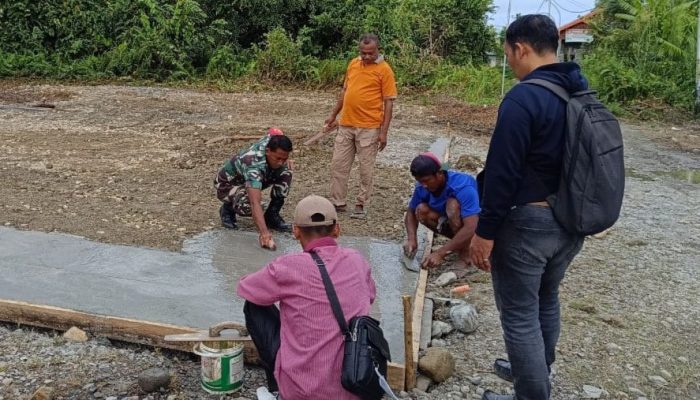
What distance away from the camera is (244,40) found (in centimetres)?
1966

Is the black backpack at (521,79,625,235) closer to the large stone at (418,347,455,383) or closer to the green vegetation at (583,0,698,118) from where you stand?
the large stone at (418,347,455,383)

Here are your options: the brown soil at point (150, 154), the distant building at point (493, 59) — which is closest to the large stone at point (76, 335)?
the brown soil at point (150, 154)

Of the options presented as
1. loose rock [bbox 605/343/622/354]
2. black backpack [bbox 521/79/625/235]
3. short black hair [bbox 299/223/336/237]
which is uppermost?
black backpack [bbox 521/79/625/235]

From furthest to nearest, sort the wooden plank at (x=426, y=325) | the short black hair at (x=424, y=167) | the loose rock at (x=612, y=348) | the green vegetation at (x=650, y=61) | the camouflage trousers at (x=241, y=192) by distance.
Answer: the green vegetation at (x=650, y=61)
the camouflage trousers at (x=241, y=192)
the short black hair at (x=424, y=167)
the loose rock at (x=612, y=348)
the wooden plank at (x=426, y=325)

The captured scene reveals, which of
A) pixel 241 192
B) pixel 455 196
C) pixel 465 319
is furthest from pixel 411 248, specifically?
pixel 241 192

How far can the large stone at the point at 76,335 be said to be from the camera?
139 inches

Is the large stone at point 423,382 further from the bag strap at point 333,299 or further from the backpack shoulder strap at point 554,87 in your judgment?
the backpack shoulder strap at point 554,87

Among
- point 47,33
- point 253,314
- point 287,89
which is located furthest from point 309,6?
point 253,314

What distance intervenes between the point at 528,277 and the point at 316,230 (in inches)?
34.8

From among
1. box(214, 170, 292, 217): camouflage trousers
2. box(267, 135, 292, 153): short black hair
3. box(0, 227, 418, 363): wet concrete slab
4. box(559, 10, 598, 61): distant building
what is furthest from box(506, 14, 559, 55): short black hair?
box(559, 10, 598, 61): distant building

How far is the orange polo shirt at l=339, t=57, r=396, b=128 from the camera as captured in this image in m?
5.95

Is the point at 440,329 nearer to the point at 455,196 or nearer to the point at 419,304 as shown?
the point at 419,304

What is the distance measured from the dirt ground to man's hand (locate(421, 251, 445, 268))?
0.92 ft

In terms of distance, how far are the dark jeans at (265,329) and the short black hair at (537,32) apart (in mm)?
1529
